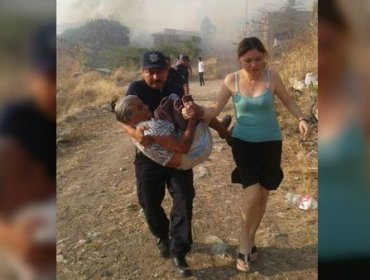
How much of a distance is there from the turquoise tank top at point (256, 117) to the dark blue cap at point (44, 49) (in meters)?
0.75

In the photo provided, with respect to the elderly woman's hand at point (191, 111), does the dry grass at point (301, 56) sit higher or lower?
higher

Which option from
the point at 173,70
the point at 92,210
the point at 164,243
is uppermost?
the point at 173,70

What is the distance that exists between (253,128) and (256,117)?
0.05 metres

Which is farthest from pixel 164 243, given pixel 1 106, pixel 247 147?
Result: pixel 1 106

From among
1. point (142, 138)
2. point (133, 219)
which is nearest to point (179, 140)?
point (142, 138)

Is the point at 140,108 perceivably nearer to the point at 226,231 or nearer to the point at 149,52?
the point at 149,52

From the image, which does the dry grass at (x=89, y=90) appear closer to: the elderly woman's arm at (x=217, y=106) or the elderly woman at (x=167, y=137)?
the elderly woman at (x=167, y=137)

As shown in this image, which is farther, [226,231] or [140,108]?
[226,231]

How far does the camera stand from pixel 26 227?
2.17 m

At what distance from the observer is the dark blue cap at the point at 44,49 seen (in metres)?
2.13

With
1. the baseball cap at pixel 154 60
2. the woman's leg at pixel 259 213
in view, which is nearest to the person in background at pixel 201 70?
the baseball cap at pixel 154 60

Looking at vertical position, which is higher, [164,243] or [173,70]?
[173,70]

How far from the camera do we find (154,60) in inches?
82.4

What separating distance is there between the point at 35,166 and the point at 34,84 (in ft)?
1.11
